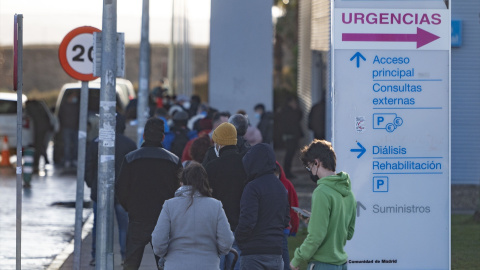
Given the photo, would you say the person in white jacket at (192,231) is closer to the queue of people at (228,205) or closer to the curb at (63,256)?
the queue of people at (228,205)

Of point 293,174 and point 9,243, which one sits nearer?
point 9,243

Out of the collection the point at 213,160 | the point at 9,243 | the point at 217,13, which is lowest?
the point at 9,243

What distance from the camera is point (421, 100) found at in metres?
9.87

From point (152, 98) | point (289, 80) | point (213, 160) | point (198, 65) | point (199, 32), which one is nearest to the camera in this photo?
point (213, 160)

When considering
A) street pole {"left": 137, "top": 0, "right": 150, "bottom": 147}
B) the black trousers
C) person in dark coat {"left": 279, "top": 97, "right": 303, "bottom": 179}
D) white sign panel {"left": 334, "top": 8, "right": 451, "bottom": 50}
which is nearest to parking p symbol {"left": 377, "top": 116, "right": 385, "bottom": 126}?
white sign panel {"left": 334, "top": 8, "right": 451, "bottom": 50}

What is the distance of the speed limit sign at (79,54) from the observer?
1177 cm

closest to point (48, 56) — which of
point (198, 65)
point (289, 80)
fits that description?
point (198, 65)

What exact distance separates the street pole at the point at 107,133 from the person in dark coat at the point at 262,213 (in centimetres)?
202

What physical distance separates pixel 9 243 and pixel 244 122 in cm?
579

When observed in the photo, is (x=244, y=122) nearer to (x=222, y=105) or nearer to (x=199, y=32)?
(x=222, y=105)

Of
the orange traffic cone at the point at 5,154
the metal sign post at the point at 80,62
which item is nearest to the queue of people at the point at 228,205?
the metal sign post at the point at 80,62

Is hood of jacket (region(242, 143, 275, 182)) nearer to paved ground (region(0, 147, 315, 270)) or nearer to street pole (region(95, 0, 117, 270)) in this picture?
street pole (region(95, 0, 117, 270))

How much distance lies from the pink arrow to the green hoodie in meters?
2.80

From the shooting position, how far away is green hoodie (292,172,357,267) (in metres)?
6.97
